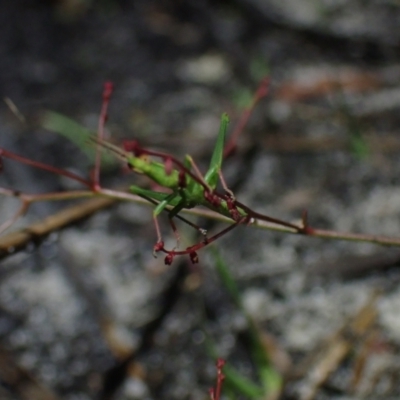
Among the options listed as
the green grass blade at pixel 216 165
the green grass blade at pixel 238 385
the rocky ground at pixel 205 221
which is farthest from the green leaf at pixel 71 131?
the green grass blade at pixel 216 165

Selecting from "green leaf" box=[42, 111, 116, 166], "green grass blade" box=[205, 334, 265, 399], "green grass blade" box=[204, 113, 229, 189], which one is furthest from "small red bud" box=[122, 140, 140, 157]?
"green leaf" box=[42, 111, 116, 166]

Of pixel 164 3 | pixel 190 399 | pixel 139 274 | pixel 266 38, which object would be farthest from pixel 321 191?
pixel 164 3

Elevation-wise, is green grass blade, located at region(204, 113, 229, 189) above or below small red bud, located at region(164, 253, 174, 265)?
above

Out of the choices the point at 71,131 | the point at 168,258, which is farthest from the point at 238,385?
the point at 71,131

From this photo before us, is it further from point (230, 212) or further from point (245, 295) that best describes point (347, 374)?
point (230, 212)

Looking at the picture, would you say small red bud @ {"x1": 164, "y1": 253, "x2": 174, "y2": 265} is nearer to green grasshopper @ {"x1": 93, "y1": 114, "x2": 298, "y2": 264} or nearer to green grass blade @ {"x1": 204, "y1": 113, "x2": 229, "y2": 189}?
green grasshopper @ {"x1": 93, "y1": 114, "x2": 298, "y2": 264}

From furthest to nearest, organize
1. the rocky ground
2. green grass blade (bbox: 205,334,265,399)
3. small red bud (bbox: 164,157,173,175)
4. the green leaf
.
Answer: the green leaf < the rocky ground < green grass blade (bbox: 205,334,265,399) < small red bud (bbox: 164,157,173,175)

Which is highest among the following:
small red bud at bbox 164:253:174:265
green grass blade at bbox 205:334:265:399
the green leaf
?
the green leaf

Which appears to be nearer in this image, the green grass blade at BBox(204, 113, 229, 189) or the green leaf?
the green grass blade at BBox(204, 113, 229, 189)

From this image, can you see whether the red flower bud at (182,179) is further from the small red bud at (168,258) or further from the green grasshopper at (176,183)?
the small red bud at (168,258)

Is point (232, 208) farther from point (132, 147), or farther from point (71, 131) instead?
point (71, 131)
